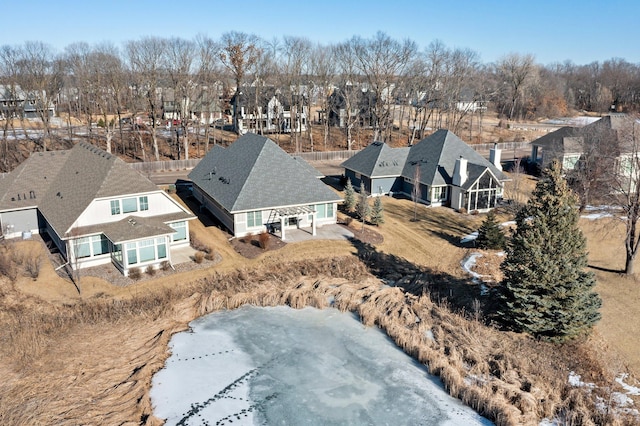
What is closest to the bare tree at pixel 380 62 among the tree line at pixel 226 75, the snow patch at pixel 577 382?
the tree line at pixel 226 75

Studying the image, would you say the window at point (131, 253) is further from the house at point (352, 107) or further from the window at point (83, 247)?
the house at point (352, 107)

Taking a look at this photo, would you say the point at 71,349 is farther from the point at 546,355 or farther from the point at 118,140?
the point at 118,140

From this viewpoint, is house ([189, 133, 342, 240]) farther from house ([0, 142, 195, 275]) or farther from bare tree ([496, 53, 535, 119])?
bare tree ([496, 53, 535, 119])

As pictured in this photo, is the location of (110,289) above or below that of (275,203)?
below

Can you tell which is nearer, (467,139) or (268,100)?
(268,100)

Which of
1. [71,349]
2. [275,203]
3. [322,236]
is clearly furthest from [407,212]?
[71,349]

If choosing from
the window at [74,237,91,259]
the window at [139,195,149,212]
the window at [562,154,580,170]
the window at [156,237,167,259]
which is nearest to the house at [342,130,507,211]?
the window at [562,154,580,170]

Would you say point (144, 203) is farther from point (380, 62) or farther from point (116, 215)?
point (380, 62)
